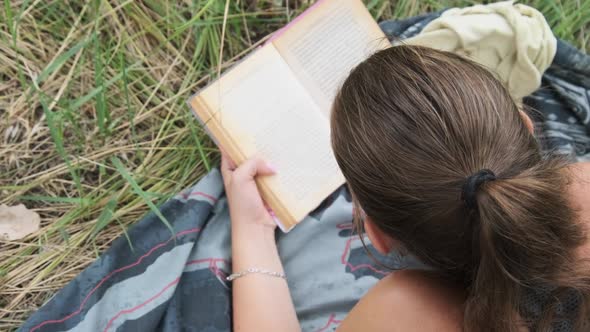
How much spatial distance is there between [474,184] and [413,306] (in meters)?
0.23

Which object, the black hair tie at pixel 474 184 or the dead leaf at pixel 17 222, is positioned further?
the dead leaf at pixel 17 222

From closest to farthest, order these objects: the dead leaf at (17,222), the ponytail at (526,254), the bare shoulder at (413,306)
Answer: the ponytail at (526,254) < the bare shoulder at (413,306) < the dead leaf at (17,222)

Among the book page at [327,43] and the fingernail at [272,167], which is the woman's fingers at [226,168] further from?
the book page at [327,43]

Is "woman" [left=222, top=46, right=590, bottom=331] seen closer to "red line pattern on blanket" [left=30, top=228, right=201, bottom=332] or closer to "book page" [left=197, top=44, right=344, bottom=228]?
"book page" [left=197, top=44, right=344, bottom=228]

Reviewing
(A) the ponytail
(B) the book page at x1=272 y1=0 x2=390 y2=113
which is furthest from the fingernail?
(A) the ponytail

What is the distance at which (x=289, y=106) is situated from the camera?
1.14 meters

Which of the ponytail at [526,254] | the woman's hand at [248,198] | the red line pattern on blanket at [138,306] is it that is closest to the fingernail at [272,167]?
the woman's hand at [248,198]

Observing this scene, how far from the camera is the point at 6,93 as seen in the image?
1.22 m

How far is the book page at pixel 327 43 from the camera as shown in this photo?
115 cm

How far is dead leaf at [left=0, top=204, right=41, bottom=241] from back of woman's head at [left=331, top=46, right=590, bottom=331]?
76 cm

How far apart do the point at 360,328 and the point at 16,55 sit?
0.93 meters

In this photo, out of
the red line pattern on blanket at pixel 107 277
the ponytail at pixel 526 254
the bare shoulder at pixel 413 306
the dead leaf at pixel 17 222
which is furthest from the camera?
the dead leaf at pixel 17 222

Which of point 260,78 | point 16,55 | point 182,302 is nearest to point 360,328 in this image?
point 182,302

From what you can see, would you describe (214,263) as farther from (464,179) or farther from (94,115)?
(464,179)
